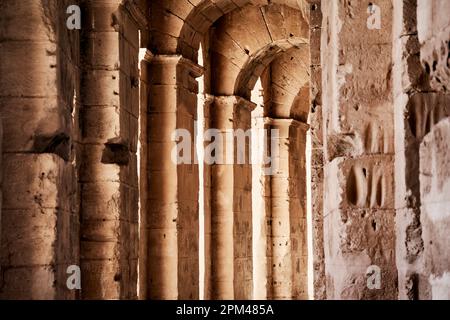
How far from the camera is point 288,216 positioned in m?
18.8

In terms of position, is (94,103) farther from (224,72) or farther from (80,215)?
(224,72)

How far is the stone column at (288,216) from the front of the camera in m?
18.7

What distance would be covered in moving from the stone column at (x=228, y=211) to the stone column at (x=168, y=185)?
89.4 inches

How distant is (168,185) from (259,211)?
5683 mm

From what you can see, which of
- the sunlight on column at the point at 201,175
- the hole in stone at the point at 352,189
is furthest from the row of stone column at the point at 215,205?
the hole in stone at the point at 352,189

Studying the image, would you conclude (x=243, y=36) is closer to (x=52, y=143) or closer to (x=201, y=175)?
(x=201, y=175)

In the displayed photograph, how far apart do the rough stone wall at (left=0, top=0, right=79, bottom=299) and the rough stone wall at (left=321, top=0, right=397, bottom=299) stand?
2.09 metres

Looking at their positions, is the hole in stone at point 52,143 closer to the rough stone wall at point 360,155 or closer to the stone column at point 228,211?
the rough stone wall at point 360,155

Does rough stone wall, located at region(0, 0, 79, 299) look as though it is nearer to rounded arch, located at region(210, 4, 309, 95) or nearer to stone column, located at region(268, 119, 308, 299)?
rounded arch, located at region(210, 4, 309, 95)

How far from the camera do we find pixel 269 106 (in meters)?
19.0

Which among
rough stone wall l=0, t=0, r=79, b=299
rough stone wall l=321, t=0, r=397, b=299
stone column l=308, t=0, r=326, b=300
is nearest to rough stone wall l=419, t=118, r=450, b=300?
rough stone wall l=321, t=0, r=397, b=299

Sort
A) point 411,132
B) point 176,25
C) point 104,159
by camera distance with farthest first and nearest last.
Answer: point 176,25, point 104,159, point 411,132

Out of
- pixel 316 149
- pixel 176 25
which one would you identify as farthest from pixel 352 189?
pixel 176 25

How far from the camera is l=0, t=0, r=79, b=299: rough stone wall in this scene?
7.12 meters
